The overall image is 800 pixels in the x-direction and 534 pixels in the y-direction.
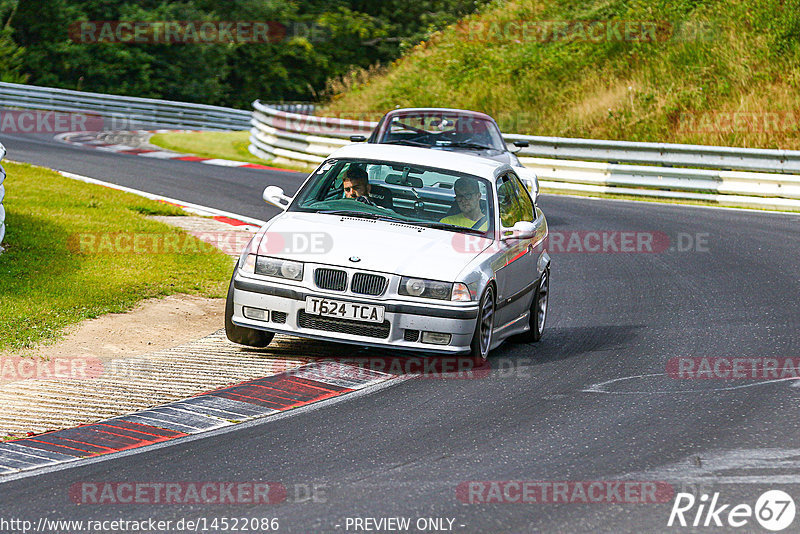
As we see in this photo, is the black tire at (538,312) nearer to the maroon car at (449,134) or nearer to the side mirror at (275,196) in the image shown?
the side mirror at (275,196)

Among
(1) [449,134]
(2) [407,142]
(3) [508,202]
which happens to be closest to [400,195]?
(3) [508,202]

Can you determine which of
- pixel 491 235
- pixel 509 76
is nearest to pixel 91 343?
pixel 491 235

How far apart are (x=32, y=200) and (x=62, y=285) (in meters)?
5.74

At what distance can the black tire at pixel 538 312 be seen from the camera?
33.2ft

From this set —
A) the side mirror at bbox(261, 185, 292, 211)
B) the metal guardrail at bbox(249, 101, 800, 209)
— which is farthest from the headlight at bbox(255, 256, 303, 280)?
the metal guardrail at bbox(249, 101, 800, 209)

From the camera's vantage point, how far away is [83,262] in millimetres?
12148

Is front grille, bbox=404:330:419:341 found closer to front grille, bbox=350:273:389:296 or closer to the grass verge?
front grille, bbox=350:273:389:296

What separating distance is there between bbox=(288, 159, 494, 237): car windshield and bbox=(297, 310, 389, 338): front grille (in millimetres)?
1143

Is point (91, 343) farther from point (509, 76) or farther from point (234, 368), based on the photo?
point (509, 76)

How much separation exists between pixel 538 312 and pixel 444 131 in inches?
265

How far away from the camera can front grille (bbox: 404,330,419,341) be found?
27.9ft

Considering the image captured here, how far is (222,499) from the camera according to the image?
5.73 metres

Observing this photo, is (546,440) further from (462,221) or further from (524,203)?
(524,203)

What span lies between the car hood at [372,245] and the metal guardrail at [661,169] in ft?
45.3
